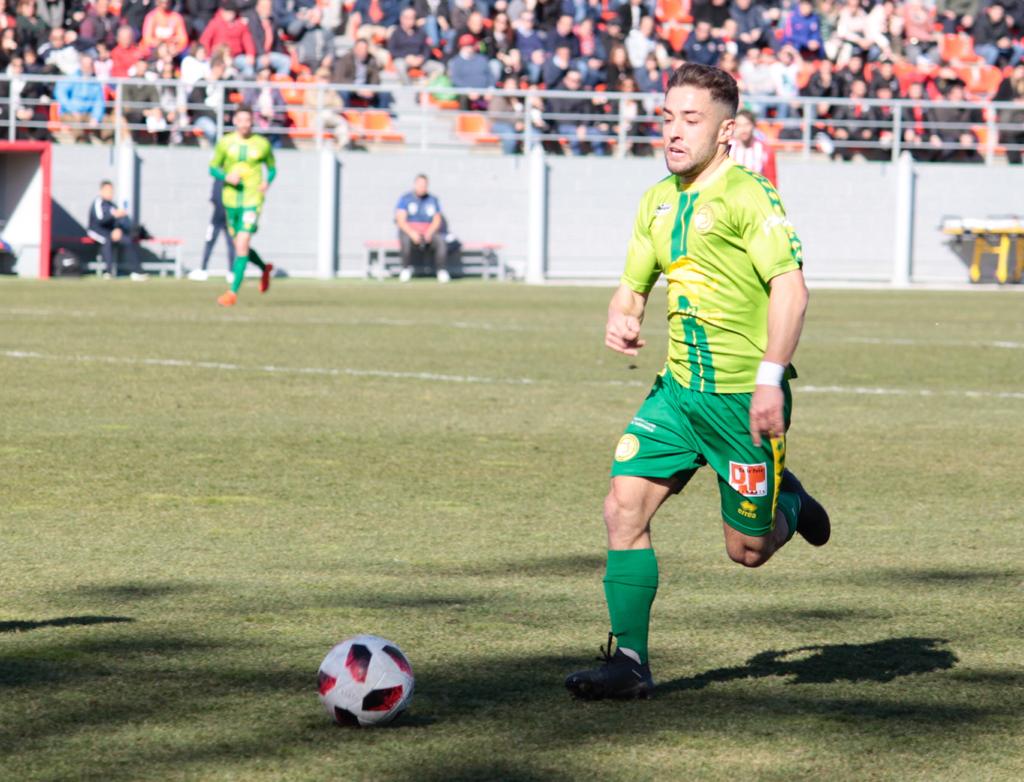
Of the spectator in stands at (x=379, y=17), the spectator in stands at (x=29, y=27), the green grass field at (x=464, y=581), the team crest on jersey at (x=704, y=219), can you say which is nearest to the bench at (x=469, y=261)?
the spectator in stands at (x=379, y=17)

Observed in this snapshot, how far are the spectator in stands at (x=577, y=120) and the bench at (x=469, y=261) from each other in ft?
7.80

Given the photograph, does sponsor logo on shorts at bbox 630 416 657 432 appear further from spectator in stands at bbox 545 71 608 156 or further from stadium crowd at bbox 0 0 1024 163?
spectator in stands at bbox 545 71 608 156

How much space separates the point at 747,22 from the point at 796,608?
2870 centimetres

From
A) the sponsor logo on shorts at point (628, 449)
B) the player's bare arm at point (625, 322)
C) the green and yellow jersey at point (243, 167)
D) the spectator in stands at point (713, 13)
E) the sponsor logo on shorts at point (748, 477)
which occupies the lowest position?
the sponsor logo on shorts at point (748, 477)

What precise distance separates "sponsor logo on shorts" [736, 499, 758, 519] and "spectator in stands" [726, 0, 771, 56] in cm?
2940

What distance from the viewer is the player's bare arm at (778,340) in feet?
14.8

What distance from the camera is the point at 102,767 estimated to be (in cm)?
386

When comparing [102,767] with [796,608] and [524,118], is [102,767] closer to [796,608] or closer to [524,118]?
[796,608]

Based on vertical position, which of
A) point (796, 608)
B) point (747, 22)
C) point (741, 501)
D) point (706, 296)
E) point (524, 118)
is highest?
point (747, 22)

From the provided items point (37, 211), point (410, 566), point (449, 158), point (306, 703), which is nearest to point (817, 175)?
point (449, 158)

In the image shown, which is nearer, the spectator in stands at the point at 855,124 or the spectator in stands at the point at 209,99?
the spectator in stands at the point at 209,99

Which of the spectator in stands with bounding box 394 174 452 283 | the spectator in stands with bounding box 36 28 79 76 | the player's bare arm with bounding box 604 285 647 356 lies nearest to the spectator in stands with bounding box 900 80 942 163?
the spectator in stands with bounding box 394 174 452 283

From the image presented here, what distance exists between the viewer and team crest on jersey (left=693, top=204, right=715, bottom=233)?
4.79 meters

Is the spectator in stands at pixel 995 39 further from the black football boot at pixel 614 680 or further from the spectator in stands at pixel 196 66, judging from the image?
the black football boot at pixel 614 680
